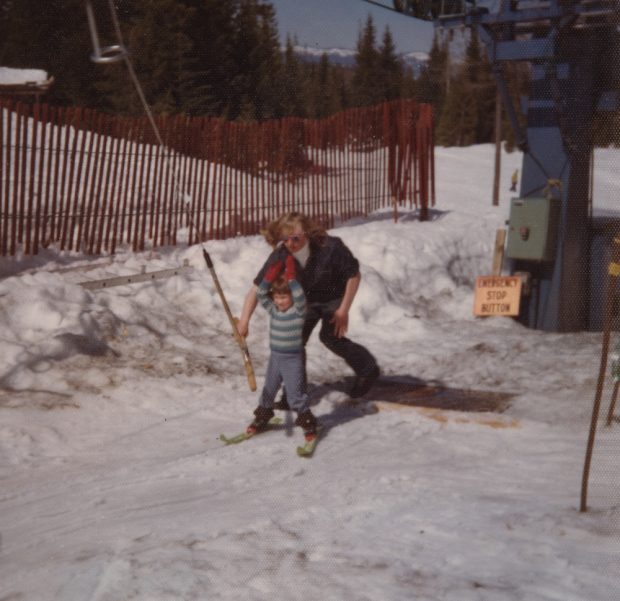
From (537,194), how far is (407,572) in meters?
8.74

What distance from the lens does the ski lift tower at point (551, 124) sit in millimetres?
10312

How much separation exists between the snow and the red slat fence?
0.49 metres

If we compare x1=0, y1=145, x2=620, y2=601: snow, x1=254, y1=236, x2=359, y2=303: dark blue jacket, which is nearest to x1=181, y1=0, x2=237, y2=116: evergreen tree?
x1=0, y1=145, x2=620, y2=601: snow

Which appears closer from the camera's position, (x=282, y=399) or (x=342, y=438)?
(x=342, y=438)

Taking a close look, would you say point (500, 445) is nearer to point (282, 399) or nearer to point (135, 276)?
point (282, 399)

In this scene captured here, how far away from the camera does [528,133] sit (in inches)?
428

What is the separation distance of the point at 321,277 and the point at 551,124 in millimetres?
6456

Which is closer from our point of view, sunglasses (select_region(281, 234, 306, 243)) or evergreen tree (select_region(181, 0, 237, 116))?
sunglasses (select_region(281, 234, 306, 243))

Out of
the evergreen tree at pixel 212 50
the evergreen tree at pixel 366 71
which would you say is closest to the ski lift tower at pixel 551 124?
the evergreen tree at pixel 212 50

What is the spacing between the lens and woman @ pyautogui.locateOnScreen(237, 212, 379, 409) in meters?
5.35

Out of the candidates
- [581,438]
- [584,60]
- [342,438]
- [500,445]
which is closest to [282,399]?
[342,438]

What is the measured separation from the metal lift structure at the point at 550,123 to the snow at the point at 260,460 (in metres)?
1.37

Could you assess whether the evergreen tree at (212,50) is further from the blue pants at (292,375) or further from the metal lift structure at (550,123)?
the blue pants at (292,375)

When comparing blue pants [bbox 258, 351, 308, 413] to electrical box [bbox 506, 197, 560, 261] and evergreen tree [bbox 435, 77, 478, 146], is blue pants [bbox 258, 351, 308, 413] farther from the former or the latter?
evergreen tree [bbox 435, 77, 478, 146]
